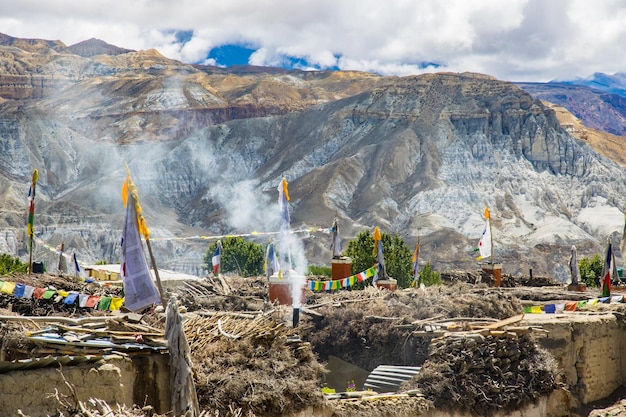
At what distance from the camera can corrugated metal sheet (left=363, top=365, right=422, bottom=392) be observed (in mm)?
16703

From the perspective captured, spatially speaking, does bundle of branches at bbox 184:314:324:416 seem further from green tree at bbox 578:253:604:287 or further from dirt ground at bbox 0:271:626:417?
green tree at bbox 578:253:604:287

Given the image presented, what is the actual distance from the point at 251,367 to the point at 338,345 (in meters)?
6.05

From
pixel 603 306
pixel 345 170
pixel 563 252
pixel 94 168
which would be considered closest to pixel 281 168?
pixel 345 170

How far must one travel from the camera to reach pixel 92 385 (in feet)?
35.7

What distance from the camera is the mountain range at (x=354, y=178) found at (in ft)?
387

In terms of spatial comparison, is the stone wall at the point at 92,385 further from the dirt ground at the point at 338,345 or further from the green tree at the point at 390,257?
the green tree at the point at 390,257

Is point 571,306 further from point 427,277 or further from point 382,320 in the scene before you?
point 427,277

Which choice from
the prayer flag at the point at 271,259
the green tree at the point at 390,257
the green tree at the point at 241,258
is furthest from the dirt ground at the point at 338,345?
the green tree at the point at 241,258

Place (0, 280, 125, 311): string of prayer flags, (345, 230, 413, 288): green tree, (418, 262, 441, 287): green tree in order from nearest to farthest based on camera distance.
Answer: (0, 280, 125, 311): string of prayer flags, (345, 230, 413, 288): green tree, (418, 262, 441, 287): green tree

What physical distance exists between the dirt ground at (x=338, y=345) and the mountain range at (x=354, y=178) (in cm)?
8245

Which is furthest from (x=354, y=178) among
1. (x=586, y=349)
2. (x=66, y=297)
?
(x=66, y=297)

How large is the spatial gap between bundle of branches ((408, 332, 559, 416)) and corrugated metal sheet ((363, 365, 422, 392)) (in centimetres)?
52

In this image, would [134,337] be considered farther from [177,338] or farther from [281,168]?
[281,168]

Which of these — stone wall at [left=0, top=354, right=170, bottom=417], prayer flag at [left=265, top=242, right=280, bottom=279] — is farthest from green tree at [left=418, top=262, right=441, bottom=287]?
stone wall at [left=0, top=354, right=170, bottom=417]
